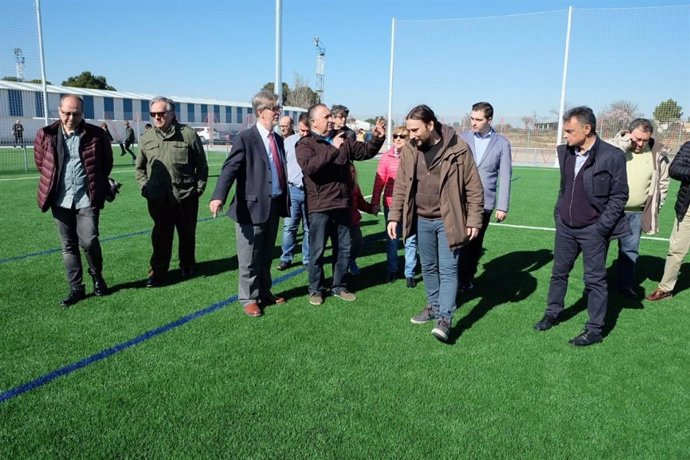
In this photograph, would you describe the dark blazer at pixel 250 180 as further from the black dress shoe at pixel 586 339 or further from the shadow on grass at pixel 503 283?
the black dress shoe at pixel 586 339

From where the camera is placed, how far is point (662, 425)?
9.80ft

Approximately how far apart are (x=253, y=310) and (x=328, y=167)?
146cm

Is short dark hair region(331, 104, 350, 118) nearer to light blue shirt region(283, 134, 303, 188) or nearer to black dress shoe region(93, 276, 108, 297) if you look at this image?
light blue shirt region(283, 134, 303, 188)

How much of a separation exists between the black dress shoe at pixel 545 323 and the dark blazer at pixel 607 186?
0.90 metres

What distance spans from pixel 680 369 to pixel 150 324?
414 centimetres

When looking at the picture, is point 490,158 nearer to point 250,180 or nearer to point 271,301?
point 250,180

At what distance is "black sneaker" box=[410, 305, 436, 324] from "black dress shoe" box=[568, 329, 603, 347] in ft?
3.70

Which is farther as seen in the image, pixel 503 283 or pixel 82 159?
pixel 503 283

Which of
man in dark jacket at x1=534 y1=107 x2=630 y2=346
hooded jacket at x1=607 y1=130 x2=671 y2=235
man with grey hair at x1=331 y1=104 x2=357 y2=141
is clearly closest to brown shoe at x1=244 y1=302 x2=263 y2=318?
man with grey hair at x1=331 y1=104 x2=357 y2=141

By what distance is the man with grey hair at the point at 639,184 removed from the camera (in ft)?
16.9

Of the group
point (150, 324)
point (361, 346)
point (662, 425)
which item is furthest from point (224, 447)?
point (662, 425)

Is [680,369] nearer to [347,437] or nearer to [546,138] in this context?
[347,437]

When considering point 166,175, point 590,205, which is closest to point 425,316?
point 590,205

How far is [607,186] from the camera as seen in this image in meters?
3.83
